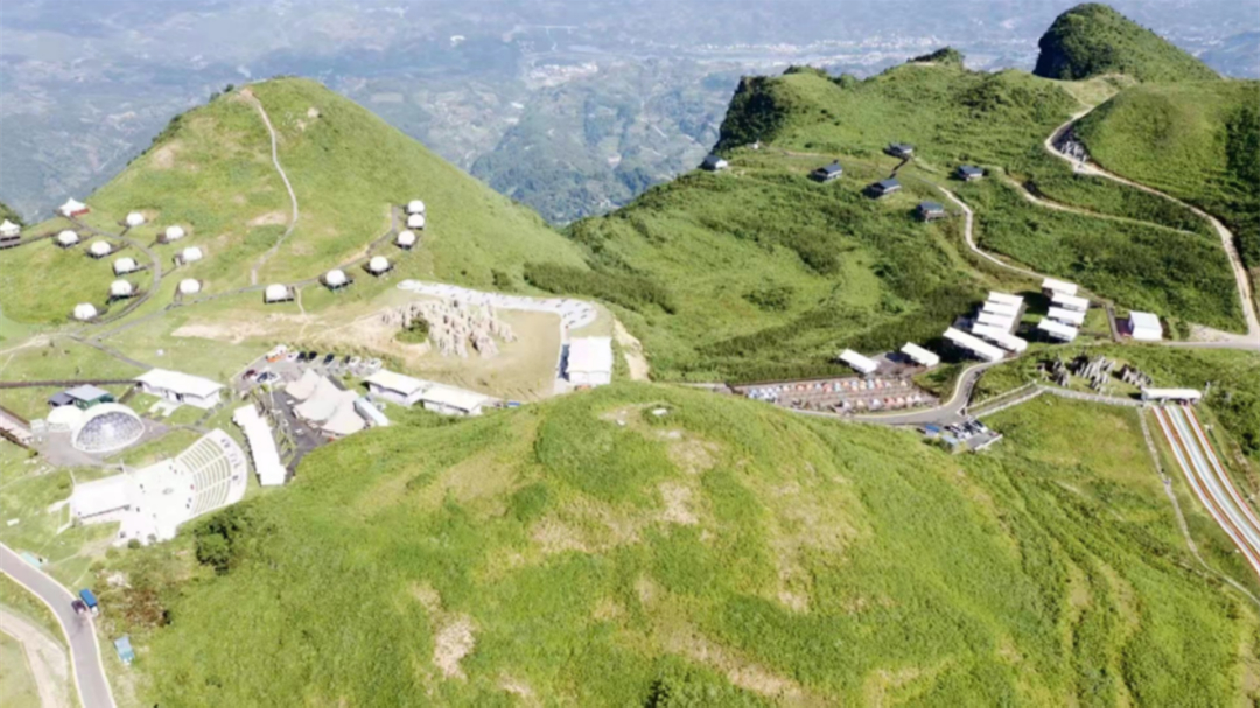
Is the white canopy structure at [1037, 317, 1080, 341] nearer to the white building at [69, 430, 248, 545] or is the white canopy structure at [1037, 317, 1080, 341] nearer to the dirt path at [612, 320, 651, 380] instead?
the dirt path at [612, 320, 651, 380]

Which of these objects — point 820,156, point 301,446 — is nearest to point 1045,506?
point 301,446

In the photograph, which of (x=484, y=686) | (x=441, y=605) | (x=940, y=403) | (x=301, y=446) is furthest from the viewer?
(x=940, y=403)

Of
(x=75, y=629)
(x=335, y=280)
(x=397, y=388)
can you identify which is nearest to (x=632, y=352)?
(x=397, y=388)

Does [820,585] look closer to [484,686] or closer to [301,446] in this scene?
[484,686]

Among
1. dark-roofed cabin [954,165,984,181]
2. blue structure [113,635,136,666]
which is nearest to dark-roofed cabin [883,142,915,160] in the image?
dark-roofed cabin [954,165,984,181]

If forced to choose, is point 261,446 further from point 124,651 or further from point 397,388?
point 124,651

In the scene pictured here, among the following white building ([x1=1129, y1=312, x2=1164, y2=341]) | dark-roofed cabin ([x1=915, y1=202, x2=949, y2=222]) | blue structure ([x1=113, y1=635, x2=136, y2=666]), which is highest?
A: blue structure ([x1=113, y1=635, x2=136, y2=666])
